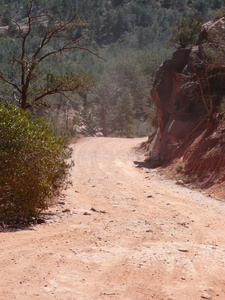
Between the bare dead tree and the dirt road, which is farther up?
the bare dead tree

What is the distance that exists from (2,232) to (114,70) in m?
51.5

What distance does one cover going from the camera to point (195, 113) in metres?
18.0

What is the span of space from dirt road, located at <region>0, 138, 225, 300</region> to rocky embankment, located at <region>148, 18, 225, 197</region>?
3.03 meters

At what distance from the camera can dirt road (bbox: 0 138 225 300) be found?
4617mm

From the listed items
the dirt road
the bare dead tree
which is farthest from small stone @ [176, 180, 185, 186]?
the bare dead tree

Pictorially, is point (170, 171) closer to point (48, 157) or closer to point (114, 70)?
point (48, 157)

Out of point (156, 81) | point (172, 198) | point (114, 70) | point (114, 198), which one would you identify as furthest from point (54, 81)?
point (114, 70)

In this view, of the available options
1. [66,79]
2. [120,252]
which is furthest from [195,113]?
[120,252]

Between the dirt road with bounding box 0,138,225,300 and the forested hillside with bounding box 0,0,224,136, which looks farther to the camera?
the forested hillside with bounding box 0,0,224,136

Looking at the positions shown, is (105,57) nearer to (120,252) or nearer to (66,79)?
(66,79)

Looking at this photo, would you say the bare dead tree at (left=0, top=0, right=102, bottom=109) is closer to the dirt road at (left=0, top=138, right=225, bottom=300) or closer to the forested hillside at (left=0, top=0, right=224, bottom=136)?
the forested hillside at (left=0, top=0, right=224, bottom=136)

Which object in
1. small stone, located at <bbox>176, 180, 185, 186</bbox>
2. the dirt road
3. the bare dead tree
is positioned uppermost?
the bare dead tree

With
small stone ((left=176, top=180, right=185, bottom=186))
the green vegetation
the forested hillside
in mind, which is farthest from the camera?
the forested hillside

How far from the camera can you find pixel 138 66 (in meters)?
57.0
